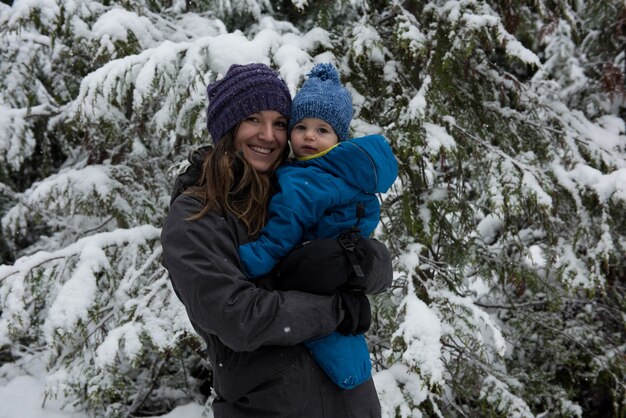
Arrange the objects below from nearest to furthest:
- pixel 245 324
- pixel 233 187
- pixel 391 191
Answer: pixel 245 324 → pixel 233 187 → pixel 391 191

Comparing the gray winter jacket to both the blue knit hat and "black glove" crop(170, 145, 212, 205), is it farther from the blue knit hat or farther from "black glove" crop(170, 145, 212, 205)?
the blue knit hat

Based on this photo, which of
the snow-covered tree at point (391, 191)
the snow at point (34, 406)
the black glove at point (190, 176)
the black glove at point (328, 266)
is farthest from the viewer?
the snow at point (34, 406)

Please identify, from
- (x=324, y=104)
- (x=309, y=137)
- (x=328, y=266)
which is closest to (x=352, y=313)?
(x=328, y=266)

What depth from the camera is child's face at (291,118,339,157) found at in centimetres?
184

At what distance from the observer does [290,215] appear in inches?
62.5

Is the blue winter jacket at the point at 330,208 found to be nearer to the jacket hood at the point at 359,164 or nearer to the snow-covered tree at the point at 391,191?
the jacket hood at the point at 359,164

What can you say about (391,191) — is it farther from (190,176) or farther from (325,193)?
(190,176)

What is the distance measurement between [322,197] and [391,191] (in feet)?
6.48

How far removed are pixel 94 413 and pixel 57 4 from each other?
3.12 m

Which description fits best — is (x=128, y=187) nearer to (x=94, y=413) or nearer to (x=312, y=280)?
(x=94, y=413)

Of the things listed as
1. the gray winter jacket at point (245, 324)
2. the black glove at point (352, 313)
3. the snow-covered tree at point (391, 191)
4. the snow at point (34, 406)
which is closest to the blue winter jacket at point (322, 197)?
the gray winter jacket at point (245, 324)

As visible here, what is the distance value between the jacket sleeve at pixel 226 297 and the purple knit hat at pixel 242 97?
1.27 feet

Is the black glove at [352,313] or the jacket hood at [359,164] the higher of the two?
the jacket hood at [359,164]

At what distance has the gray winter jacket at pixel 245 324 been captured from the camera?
55.6 inches
